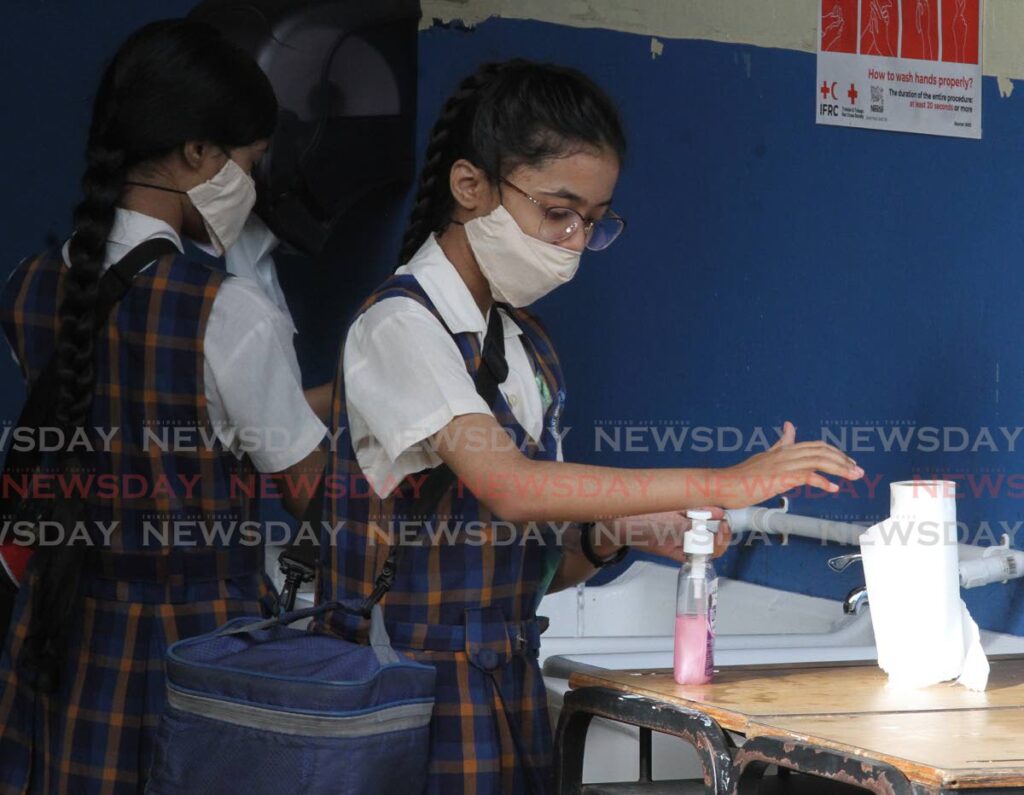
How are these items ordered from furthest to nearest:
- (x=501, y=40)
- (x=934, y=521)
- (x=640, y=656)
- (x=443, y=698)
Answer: (x=501, y=40) < (x=640, y=656) < (x=934, y=521) < (x=443, y=698)

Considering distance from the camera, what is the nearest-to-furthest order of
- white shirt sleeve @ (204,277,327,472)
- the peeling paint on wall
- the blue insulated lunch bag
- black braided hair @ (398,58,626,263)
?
the blue insulated lunch bag < black braided hair @ (398,58,626,263) < white shirt sleeve @ (204,277,327,472) < the peeling paint on wall

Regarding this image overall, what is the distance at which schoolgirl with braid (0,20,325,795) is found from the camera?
1.65m

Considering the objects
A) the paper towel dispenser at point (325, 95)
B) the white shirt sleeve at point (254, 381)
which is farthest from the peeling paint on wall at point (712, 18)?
the white shirt sleeve at point (254, 381)

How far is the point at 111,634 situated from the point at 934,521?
37.7 inches

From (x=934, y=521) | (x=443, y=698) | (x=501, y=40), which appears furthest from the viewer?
(x=501, y=40)

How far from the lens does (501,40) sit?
2.68 metres

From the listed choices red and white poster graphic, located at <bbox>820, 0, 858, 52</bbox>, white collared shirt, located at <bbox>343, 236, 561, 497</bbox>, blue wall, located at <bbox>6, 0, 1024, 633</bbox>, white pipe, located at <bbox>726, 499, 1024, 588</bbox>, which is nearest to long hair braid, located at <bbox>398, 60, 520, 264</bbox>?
white collared shirt, located at <bbox>343, 236, 561, 497</bbox>

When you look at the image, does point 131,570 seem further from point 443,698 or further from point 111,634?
point 443,698

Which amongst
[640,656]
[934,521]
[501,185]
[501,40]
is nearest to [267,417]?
[501,185]

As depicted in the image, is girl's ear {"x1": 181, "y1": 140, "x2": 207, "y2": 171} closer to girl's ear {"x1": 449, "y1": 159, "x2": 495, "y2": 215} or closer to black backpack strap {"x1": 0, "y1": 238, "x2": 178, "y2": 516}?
black backpack strap {"x1": 0, "y1": 238, "x2": 178, "y2": 516}

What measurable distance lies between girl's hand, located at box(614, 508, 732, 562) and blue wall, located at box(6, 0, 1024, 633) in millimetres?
1059

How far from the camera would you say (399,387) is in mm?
1450

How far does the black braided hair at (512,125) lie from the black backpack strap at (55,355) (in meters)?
0.33

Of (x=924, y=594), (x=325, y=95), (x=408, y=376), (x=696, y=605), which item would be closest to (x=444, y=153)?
(x=408, y=376)
